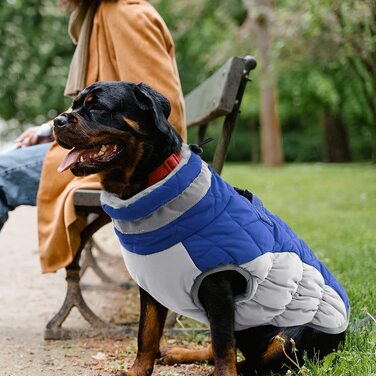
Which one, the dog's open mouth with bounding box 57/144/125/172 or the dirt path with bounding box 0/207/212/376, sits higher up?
the dog's open mouth with bounding box 57/144/125/172

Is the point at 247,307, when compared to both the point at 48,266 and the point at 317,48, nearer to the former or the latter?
the point at 48,266

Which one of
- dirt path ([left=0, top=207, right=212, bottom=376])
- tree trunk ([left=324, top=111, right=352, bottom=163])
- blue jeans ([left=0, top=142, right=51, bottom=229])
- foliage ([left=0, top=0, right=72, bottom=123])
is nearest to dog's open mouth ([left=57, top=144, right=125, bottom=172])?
dirt path ([left=0, top=207, right=212, bottom=376])

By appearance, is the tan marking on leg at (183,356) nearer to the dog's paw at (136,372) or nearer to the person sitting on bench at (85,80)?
the dog's paw at (136,372)

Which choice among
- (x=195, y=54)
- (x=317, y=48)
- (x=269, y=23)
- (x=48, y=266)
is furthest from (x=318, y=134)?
(x=48, y=266)

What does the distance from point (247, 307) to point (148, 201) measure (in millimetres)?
653

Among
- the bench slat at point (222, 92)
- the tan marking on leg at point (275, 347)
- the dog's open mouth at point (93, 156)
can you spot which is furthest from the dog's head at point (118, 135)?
the bench slat at point (222, 92)

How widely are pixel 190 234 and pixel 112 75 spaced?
5.63 ft

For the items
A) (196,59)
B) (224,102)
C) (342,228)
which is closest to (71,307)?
(224,102)

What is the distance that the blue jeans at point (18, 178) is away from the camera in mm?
4277

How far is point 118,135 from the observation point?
9.71 ft

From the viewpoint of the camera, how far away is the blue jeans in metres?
4.28

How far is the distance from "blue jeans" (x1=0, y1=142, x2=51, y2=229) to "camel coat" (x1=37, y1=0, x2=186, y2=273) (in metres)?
0.17

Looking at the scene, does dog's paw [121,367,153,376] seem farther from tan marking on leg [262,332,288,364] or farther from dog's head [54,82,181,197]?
dog's head [54,82,181,197]

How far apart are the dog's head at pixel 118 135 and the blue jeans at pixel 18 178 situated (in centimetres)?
137
